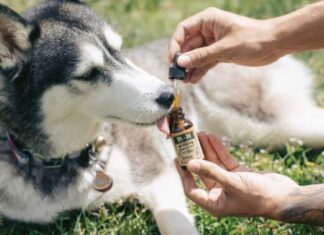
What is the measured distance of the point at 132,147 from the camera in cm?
379

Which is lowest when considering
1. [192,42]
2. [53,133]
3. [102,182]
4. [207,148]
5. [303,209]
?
[102,182]

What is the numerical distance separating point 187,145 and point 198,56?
534 millimetres

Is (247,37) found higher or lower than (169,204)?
higher

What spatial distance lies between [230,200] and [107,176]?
36.4 inches

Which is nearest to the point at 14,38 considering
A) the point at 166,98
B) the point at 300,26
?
the point at 166,98

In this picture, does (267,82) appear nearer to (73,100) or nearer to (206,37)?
(206,37)

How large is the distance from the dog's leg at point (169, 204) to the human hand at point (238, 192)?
320 mm

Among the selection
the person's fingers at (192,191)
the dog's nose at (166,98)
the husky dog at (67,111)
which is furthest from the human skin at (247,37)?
the person's fingers at (192,191)

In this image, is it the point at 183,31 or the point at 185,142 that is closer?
the point at 185,142

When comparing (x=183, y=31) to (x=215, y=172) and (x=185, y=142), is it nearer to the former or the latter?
(x=185, y=142)

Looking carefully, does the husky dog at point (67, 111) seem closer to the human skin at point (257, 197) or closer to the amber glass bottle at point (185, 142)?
the amber glass bottle at point (185, 142)

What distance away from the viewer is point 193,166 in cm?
276

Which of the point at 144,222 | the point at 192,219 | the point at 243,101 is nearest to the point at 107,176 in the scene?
the point at 144,222

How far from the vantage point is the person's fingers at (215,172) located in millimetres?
2727
